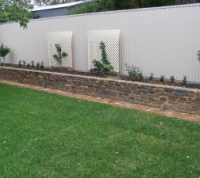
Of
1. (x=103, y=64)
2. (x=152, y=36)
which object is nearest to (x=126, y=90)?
(x=152, y=36)

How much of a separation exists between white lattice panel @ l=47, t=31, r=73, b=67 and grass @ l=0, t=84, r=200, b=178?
3.64 m

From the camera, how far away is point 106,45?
880cm

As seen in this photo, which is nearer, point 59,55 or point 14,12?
point 14,12

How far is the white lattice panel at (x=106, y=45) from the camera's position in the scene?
8.59 m

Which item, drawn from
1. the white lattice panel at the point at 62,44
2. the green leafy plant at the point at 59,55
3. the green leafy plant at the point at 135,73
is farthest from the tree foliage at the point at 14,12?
the green leafy plant at the point at 135,73

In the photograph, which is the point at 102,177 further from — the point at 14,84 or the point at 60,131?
the point at 14,84

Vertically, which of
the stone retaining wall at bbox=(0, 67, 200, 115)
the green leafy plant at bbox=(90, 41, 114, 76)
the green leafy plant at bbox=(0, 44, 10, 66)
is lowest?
the stone retaining wall at bbox=(0, 67, 200, 115)

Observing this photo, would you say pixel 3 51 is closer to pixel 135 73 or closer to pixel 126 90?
pixel 135 73

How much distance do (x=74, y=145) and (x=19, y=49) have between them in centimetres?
897

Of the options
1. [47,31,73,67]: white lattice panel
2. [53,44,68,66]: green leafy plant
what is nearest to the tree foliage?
[47,31,73,67]: white lattice panel

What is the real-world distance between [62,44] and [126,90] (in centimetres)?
402

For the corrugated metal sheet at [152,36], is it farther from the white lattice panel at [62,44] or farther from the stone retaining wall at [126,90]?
the stone retaining wall at [126,90]

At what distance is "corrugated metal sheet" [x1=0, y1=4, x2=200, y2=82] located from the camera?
714cm

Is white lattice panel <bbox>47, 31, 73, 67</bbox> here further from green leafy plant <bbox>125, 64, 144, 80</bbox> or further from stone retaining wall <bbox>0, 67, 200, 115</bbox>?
green leafy plant <bbox>125, 64, 144, 80</bbox>
